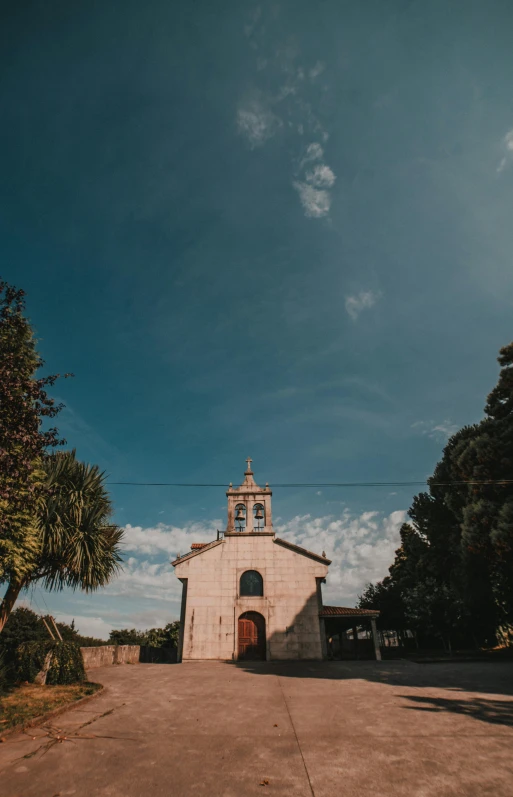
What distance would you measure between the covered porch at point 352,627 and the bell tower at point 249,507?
246 inches

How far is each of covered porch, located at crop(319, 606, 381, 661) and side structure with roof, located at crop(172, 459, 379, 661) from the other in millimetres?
125

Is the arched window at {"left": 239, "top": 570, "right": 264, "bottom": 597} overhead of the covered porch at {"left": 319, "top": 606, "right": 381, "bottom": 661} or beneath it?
overhead

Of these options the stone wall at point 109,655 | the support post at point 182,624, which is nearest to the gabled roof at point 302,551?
the support post at point 182,624

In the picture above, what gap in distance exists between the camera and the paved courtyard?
4.56 metres

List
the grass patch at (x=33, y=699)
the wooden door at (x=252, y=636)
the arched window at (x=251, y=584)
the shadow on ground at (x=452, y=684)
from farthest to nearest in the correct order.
A: the arched window at (x=251, y=584) → the wooden door at (x=252, y=636) → the shadow on ground at (x=452, y=684) → the grass patch at (x=33, y=699)

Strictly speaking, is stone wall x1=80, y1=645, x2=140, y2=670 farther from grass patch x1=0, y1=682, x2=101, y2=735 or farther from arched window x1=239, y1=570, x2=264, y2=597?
arched window x1=239, y1=570, x2=264, y2=597

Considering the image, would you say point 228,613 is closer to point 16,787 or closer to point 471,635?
point 471,635

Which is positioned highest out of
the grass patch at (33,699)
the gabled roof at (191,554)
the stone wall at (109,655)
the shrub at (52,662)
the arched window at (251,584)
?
the gabled roof at (191,554)

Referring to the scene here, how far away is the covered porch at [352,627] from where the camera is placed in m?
22.4

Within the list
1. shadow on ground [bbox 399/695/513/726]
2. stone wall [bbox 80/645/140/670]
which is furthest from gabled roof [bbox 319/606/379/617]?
shadow on ground [bbox 399/695/513/726]

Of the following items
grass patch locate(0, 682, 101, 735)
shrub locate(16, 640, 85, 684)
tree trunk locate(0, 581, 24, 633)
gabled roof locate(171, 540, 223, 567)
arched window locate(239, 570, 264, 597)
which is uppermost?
gabled roof locate(171, 540, 223, 567)

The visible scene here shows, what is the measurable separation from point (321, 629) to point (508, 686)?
44.1 ft

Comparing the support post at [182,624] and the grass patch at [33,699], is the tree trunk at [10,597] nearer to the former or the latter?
the grass patch at [33,699]

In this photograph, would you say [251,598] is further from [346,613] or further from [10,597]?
[10,597]
